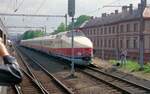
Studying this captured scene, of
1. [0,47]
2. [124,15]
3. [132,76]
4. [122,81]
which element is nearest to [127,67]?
[132,76]

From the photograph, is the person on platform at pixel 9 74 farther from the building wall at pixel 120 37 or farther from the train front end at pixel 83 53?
the building wall at pixel 120 37

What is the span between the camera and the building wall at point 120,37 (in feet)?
196

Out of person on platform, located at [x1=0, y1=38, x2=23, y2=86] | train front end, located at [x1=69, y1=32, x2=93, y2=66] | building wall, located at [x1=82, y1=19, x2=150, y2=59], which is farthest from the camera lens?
building wall, located at [x1=82, y1=19, x2=150, y2=59]

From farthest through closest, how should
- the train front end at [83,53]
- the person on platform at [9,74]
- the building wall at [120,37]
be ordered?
A: the building wall at [120,37], the train front end at [83,53], the person on platform at [9,74]

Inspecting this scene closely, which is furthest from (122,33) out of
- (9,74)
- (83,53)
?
(9,74)

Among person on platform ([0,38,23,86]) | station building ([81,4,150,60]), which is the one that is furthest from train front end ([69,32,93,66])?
station building ([81,4,150,60])

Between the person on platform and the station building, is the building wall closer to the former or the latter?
the station building

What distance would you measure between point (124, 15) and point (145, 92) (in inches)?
2272

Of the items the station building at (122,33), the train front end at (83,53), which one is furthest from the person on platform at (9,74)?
the station building at (122,33)

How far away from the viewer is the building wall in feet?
196

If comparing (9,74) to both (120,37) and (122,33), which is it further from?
(120,37)

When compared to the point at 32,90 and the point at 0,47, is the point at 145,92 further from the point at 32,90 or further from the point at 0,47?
the point at 0,47

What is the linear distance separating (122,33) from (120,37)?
2.79 ft

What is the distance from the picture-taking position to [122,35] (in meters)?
66.1
